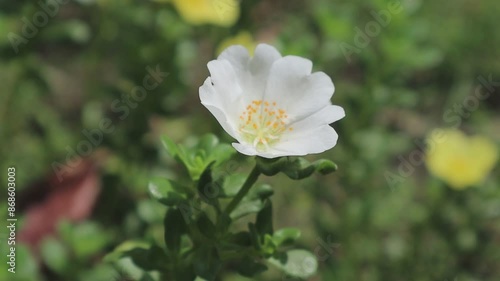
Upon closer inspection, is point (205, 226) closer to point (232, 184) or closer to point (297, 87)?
point (232, 184)

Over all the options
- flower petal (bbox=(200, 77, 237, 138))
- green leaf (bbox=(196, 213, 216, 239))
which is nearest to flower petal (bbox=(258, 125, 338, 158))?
flower petal (bbox=(200, 77, 237, 138))

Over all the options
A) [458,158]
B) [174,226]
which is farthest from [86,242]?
[458,158]

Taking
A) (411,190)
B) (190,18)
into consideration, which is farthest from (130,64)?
(411,190)

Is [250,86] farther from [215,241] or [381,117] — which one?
[381,117]

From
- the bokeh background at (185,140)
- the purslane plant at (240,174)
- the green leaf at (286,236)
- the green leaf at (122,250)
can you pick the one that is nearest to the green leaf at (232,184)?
the purslane plant at (240,174)

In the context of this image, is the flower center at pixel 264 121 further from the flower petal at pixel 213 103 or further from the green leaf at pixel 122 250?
the green leaf at pixel 122 250
